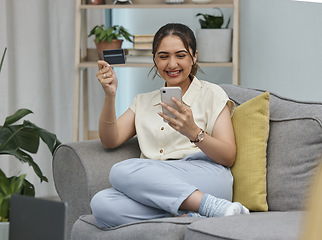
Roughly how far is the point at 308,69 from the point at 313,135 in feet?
3.12

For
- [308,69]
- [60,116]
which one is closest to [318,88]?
[308,69]

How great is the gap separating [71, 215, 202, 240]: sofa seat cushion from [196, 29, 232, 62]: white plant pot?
65.9 inches

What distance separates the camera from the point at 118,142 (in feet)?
6.80

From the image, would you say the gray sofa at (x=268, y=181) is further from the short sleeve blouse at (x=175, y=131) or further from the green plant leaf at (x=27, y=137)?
the green plant leaf at (x=27, y=137)

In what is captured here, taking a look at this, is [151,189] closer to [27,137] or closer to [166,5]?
[27,137]

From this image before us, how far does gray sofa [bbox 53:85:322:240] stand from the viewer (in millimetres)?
1521

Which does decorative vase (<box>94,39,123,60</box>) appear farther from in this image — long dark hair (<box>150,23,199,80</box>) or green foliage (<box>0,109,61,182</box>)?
long dark hair (<box>150,23,199,80</box>)

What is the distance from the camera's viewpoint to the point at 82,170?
1951 mm

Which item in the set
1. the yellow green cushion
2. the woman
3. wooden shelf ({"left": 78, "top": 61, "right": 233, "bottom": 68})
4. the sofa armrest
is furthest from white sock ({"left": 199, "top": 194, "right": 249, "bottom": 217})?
wooden shelf ({"left": 78, "top": 61, "right": 233, "bottom": 68})

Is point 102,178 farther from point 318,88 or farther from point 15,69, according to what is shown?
point 15,69

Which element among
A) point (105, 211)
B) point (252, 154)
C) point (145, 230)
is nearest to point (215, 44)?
point (252, 154)

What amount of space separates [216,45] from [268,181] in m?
1.51

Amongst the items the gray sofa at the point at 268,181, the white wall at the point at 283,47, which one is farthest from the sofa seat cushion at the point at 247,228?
the white wall at the point at 283,47

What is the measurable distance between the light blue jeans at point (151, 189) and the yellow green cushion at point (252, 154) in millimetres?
45
